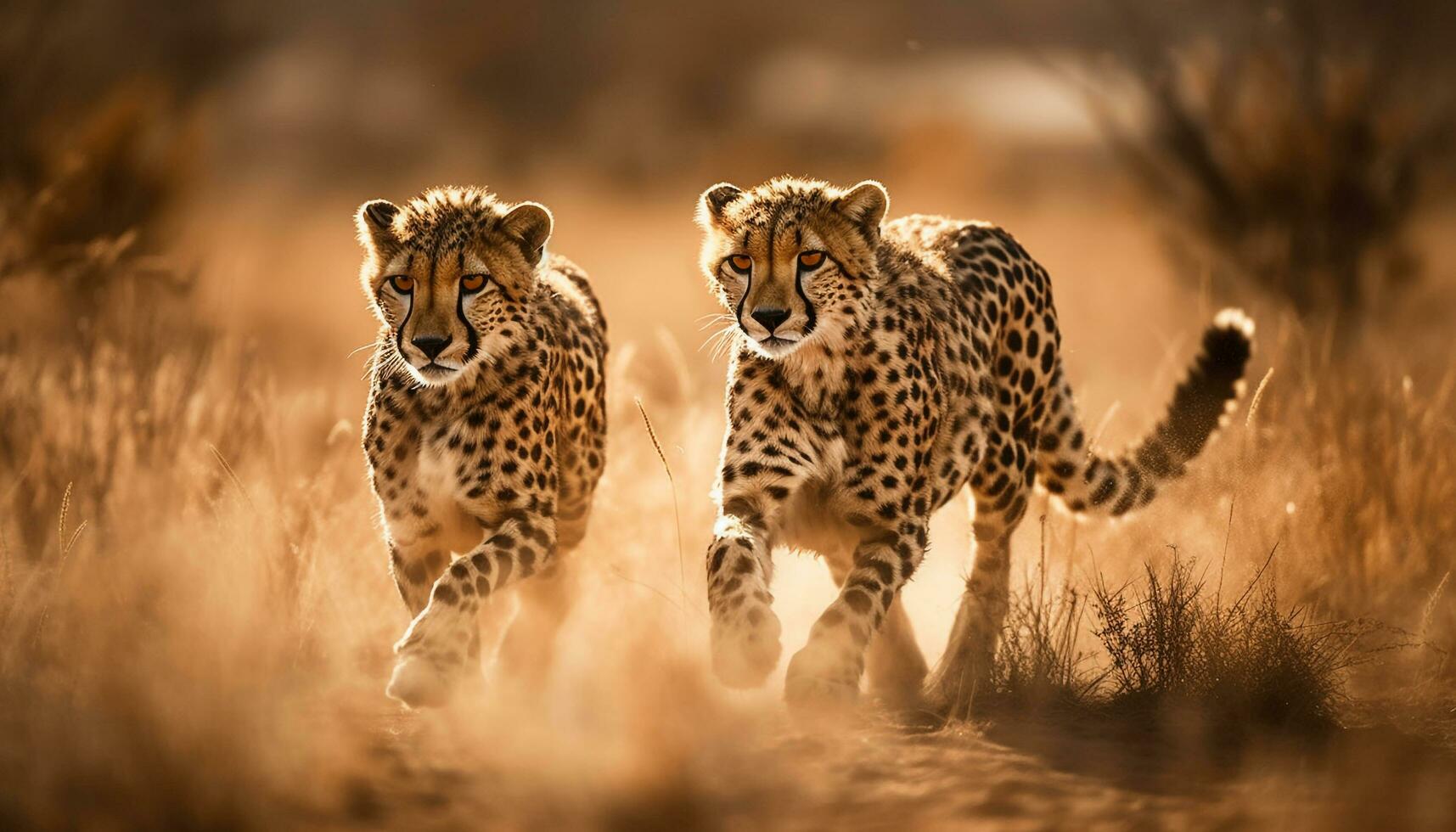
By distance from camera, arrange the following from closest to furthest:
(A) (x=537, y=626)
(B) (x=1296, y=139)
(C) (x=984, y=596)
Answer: (C) (x=984, y=596), (A) (x=537, y=626), (B) (x=1296, y=139)

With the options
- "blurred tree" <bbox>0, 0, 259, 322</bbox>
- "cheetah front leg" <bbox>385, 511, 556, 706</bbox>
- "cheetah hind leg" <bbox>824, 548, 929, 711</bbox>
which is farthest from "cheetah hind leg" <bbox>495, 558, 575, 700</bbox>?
"blurred tree" <bbox>0, 0, 259, 322</bbox>

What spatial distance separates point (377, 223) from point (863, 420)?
145 cm

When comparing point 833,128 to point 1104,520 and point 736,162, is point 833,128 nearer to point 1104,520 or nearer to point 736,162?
point 736,162

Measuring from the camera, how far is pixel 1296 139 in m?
7.94

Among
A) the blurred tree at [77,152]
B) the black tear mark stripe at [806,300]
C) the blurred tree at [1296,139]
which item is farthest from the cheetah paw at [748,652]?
the blurred tree at [1296,139]

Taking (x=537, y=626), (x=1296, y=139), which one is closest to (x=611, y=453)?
(x=537, y=626)

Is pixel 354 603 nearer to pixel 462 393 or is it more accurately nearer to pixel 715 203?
pixel 462 393

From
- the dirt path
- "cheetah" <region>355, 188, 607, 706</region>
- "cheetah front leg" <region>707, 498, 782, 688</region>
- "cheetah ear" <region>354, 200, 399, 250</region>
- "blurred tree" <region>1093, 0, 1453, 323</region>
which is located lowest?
the dirt path

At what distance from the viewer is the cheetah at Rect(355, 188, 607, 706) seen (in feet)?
14.3

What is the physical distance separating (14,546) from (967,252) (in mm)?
3206

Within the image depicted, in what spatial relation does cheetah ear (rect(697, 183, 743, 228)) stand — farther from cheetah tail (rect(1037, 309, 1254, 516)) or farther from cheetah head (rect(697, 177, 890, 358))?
cheetah tail (rect(1037, 309, 1254, 516))

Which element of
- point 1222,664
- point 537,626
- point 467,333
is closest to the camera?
point 1222,664

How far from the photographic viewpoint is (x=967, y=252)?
5.29 metres

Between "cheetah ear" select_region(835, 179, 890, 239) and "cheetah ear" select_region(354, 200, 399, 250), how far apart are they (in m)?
1.24
